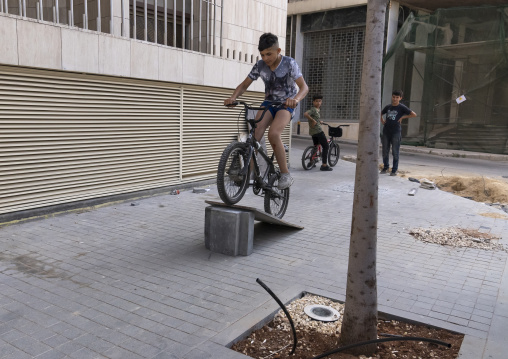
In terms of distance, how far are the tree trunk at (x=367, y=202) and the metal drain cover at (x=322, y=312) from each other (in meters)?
0.47

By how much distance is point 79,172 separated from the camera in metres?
6.99

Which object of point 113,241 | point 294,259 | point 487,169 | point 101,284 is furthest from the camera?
point 487,169

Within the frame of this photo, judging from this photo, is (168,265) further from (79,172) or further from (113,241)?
(79,172)

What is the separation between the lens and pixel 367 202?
299 cm

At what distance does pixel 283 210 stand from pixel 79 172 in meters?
3.20

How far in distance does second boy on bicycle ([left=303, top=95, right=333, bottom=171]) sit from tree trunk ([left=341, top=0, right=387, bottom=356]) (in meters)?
8.71

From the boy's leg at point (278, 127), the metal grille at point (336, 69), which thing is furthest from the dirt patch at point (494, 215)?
the metal grille at point (336, 69)

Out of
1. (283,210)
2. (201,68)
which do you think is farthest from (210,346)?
(201,68)

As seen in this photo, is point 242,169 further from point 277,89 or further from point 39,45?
point 39,45

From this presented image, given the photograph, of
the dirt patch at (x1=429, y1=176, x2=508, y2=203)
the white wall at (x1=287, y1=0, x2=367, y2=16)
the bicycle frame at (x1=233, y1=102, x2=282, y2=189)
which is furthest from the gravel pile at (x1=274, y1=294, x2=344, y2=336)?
the white wall at (x1=287, y1=0, x2=367, y2=16)

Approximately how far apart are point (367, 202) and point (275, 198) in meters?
3.44

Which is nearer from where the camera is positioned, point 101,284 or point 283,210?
point 101,284

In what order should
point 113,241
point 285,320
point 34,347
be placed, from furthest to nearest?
point 113,241 < point 285,320 < point 34,347

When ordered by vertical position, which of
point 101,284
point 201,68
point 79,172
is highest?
point 201,68
